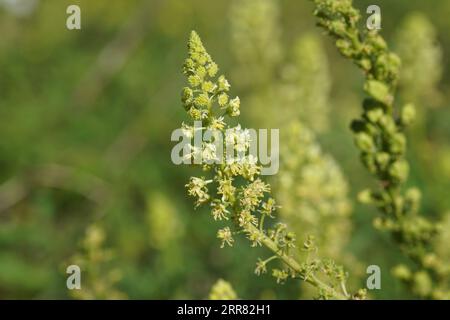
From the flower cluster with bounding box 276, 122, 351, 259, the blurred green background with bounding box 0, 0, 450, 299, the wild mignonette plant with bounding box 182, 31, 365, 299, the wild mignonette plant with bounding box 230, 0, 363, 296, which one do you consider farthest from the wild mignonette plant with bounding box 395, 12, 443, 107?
the wild mignonette plant with bounding box 182, 31, 365, 299

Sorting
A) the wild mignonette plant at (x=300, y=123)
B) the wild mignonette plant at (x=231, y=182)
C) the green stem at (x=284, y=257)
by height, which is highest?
the wild mignonette plant at (x=300, y=123)

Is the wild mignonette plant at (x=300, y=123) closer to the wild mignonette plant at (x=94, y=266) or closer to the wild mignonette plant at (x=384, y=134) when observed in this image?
the wild mignonette plant at (x=384, y=134)

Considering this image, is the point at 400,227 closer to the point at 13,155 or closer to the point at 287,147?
the point at 287,147

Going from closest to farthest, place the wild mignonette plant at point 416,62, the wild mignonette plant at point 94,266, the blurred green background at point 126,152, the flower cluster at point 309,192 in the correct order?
the wild mignonette plant at point 94,266
the flower cluster at point 309,192
the blurred green background at point 126,152
the wild mignonette plant at point 416,62

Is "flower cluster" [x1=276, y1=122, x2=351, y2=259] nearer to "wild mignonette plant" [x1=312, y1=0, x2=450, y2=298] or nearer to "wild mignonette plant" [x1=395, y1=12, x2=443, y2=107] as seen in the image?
"wild mignonette plant" [x1=312, y1=0, x2=450, y2=298]

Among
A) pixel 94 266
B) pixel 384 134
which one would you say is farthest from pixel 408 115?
pixel 94 266

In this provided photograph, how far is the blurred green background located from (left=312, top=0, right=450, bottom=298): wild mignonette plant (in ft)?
2.74

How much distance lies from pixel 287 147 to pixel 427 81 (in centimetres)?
221

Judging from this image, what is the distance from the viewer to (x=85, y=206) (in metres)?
6.53

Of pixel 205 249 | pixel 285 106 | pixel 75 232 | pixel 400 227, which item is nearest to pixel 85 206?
pixel 75 232

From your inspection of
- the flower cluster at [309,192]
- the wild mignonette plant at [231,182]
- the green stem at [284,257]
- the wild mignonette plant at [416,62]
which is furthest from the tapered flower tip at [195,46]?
the wild mignonette plant at [416,62]

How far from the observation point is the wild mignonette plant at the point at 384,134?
2.99 metres

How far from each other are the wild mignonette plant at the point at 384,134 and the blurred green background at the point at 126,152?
84 centimetres

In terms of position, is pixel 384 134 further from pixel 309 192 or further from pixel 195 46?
pixel 309 192
